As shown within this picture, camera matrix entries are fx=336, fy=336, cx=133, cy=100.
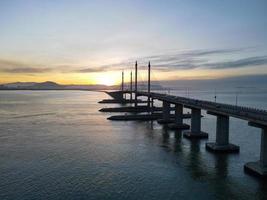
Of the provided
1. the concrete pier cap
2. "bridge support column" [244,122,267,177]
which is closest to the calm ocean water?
"bridge support column" [244,122,267,177]

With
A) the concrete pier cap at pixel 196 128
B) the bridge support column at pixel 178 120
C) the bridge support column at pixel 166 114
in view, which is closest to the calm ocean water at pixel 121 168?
the concrete pier cap at pixel 196 128

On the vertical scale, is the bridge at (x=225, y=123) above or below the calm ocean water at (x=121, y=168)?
above

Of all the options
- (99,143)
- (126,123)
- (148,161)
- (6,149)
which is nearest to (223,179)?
(148,161)

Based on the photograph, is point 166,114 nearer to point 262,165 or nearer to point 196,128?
point 196,128

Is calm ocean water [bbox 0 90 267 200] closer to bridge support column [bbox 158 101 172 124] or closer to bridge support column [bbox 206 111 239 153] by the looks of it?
bridge support column [bbox 206 111 239 153]

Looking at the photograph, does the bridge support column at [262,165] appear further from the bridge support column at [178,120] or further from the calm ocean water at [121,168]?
the bridge support column at [178,120]

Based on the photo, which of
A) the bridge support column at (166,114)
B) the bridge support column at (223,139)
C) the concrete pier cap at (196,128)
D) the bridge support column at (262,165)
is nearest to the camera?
the bridge support column at (262,165)

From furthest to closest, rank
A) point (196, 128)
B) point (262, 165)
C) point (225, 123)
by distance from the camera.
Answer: point (196, 128)
point (225, 123)
point (262, 165)

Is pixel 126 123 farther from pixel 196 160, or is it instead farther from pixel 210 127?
pixel 196 160

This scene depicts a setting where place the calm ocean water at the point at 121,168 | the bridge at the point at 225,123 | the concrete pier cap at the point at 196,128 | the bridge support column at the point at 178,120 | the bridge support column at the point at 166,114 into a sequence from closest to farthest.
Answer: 1. the calm ocean water at the point at 121,168
2. the bridge at the point at 225,123
3. the concrete pier cap at the point at 196,128
4. the bridge support column at the point at 178,120
5. the bridge support column at the point at 166,114

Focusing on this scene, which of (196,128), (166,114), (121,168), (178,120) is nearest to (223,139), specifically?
(196,128)

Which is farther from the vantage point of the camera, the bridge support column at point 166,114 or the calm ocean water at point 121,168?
the bridge support column at point 166,114
